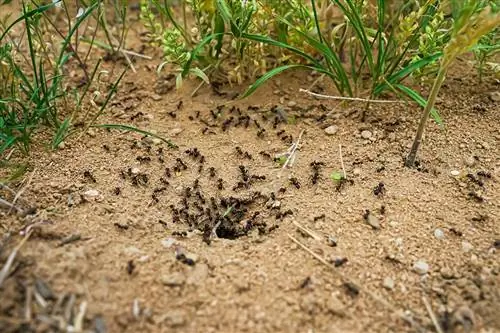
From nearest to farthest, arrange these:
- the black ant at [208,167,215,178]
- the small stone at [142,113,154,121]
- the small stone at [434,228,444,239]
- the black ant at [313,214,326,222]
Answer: the small stone at [434,228,444,239] → the black ant at [313,214,326,222] → the black ant at [208,167,215,178] → the small stone at [142,113,154,121]

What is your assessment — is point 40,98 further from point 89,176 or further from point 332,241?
point 332,241

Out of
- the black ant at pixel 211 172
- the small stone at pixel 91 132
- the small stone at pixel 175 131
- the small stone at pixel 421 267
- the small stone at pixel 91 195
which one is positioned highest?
the small stone at pixel 91 132

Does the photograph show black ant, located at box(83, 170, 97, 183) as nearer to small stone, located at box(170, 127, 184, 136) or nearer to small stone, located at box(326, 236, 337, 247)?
small stone, located at box(170, 127, 184, 136)

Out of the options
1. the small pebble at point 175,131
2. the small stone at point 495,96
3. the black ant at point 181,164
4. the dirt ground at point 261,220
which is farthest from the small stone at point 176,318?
the small stone at point 495,96

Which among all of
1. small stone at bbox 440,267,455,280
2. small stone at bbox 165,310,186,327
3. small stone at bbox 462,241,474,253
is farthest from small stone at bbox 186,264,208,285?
small stone at bbox 462,241,474,253

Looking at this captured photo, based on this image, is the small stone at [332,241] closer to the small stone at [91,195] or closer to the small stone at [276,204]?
the small stone at [276,204]

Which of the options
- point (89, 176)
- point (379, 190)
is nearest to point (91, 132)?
point (89, 176)

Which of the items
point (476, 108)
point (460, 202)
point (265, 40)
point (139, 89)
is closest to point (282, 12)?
point (265, 40)

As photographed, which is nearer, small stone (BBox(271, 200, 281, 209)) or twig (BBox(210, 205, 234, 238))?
twig (BBox(210, 205, 234, 238))
